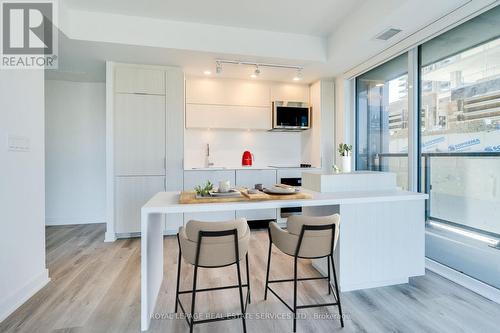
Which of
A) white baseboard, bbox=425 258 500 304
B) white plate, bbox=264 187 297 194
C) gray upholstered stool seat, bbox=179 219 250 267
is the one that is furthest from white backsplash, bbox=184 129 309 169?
gray upholstered stool seat, bbox=179 219 250 267

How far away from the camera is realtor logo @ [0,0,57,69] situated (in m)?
1.84

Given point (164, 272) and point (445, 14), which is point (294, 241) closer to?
point (164, 272)

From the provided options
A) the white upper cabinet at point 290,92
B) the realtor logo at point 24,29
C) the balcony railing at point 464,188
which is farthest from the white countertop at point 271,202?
the white upper cabinet at point 290,92

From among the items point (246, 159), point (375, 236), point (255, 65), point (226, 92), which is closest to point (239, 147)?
point (246, 159)

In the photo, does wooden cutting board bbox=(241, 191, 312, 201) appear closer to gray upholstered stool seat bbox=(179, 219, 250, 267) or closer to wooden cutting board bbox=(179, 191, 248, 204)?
wooden cutting board bbox=(179, 191, 248, 204)

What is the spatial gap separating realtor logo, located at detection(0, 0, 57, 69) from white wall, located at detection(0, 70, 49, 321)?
9 cm

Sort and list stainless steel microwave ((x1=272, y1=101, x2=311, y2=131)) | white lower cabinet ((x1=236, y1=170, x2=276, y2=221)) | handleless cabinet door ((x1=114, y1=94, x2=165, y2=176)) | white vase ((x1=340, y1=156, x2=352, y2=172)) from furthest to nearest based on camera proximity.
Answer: stainless steel microwave ((x1=272, y1=101, x2=311, y2=131)) → white lower cabinet ((x1=236, y1=170, x2=276, y2=221)) → handleless cabinet door ((x1=114, y1=94, x2=165, y2=176)) → white vase ((x1=340, y1=156, x2=352, y2=172))

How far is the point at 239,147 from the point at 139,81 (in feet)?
6.24

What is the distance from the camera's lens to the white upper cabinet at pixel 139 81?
341 cm

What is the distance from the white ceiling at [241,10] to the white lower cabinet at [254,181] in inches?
79.0

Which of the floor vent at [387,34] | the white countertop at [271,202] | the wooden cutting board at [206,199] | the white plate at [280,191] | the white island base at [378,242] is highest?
the floor vent at [387,34]

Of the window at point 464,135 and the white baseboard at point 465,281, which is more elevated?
the window at point 464,135

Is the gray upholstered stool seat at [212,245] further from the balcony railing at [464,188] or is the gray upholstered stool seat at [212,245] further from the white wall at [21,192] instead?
the balcony railing at [464,188]

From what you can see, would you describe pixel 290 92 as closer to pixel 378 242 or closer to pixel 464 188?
pixel 464 188
